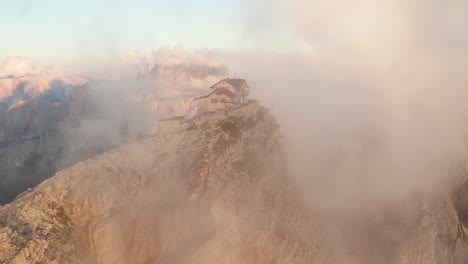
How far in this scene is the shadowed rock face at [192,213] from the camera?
44.8 m

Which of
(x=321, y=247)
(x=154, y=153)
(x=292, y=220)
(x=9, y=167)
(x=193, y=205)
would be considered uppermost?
(x=154, y=153)

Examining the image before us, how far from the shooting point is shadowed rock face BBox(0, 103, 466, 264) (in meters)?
44.8

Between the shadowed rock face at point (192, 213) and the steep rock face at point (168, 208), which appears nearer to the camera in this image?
the steep rock face at point (168, 208)

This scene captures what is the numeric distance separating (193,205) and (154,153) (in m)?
10.3

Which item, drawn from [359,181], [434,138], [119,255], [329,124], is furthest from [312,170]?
[434,138]

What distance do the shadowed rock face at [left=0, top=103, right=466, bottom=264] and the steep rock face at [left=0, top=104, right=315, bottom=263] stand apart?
12 cm

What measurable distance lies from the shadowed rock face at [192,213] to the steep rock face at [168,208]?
12 centimetres

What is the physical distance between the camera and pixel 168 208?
52.9m

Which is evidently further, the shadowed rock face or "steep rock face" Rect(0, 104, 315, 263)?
the shadowed rock face

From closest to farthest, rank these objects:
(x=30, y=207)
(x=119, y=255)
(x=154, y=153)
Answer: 1. (x=30, y=207)
2. (x=119, y=255)
3. (x=154, y=153)

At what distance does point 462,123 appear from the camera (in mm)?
134000

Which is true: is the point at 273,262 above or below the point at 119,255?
below

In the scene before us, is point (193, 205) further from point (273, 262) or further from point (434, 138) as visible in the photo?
point (434, 138)

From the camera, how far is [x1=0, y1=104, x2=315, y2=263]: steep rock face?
4362cm
